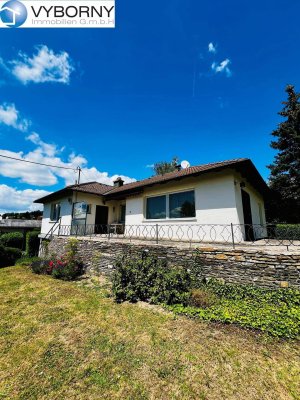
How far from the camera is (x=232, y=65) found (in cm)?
858

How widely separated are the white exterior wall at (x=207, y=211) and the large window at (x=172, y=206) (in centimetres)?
25

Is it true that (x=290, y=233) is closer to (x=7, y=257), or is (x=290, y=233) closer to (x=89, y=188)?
(x=89, y=188)

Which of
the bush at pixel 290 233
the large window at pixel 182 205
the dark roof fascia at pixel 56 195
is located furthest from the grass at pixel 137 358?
A: the dark roof fascia at pixel 56 195

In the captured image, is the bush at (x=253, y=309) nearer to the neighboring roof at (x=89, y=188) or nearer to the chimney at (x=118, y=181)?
the neighboring roof at (x=89, y=188)

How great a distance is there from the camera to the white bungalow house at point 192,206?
287 inches

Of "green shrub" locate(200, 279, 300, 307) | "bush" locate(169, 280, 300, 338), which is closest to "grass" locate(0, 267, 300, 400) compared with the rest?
"bush" locate(169, 280, 300, 338)

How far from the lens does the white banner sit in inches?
284

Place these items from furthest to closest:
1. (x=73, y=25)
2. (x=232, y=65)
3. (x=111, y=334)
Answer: (x=232, y=65)
(x=73, y=25)
(x=111, y=334)

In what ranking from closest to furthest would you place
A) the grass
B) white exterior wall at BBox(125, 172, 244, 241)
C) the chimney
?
the grass < white exterior wall at BBox(125, 172, 244, 241) < the chimney

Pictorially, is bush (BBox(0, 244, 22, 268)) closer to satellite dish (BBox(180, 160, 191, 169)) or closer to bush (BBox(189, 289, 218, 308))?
bush (BBox(189, 289, 218, 308))

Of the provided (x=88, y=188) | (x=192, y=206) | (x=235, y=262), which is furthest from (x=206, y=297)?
(x=88, y=188)

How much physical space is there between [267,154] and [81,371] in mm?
22231

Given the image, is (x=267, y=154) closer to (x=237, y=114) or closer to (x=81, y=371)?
(x=237, y=114)

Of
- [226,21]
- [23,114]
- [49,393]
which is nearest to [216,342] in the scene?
[49,393]
